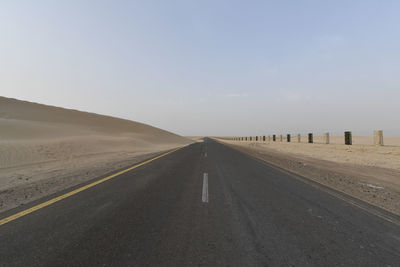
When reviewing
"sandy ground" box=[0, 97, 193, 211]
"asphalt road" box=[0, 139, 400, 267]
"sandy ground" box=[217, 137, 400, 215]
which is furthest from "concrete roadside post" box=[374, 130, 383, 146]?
"sandy ground" box=[0, 97, 193, 211]

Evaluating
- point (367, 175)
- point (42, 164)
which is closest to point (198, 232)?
point (367, 175)

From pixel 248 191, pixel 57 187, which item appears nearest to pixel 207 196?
pixel 248 191

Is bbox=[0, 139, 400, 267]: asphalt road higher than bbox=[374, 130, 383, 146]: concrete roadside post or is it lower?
lower

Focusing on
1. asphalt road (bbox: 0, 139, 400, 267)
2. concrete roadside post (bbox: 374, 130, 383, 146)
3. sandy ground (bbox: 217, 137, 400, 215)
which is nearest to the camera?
asphalt road (bbox: 0, 139, 400, 267)

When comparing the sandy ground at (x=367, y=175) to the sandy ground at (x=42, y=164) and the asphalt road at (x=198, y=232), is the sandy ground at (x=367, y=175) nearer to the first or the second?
the asphalt road at (x=198, y=232)

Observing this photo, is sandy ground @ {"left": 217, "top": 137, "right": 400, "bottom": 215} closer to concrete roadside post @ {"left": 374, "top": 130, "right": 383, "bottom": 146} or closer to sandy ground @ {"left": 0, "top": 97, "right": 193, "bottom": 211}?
concrete roadside post @ {"left": 374, "top": 130, "right": 383, "bottom": 146}

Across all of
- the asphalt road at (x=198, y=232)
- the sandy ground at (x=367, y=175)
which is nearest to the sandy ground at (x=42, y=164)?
the asphalt road at (x=198, y=232)

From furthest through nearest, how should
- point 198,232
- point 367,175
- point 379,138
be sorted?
point 379,138 → point 367,175 → point 198,232

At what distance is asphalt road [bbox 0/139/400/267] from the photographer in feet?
7.06

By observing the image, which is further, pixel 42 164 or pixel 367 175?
pixel 42 164

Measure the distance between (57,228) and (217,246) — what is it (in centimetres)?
256

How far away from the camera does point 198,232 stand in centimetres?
276

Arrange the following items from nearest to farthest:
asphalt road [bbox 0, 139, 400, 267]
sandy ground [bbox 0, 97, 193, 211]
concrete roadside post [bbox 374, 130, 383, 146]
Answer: asphalt road [bbox 0, 139, 400, 267], sandy ground [bbox 0, 97, 193, 211], concrete roadside post [bbox 374, 130, 383, 146]

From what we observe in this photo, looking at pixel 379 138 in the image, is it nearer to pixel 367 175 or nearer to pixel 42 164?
pixel 367 175
